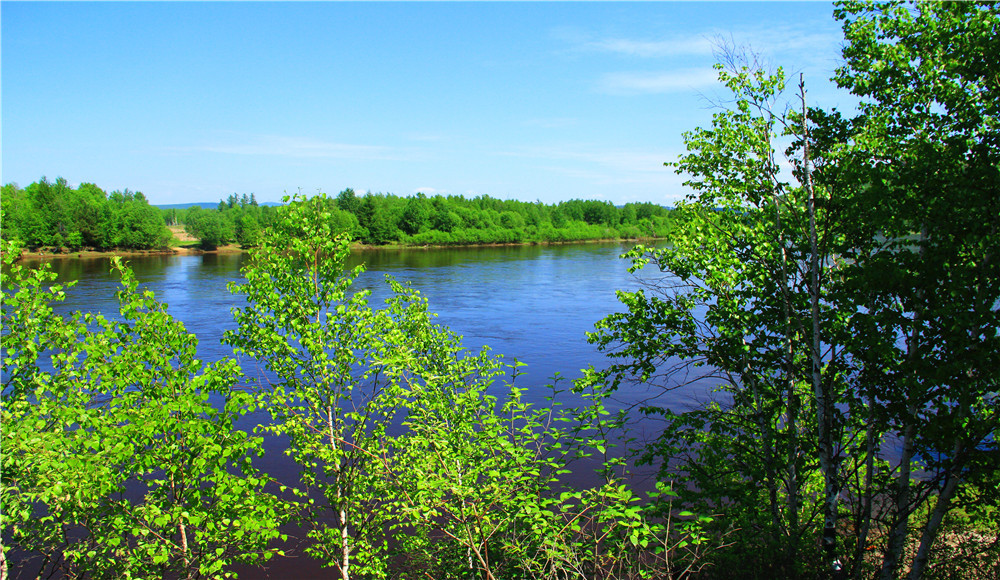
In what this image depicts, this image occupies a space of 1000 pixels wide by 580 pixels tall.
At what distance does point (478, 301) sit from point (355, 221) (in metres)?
74.4

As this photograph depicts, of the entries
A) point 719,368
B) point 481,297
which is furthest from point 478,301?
point 719,368

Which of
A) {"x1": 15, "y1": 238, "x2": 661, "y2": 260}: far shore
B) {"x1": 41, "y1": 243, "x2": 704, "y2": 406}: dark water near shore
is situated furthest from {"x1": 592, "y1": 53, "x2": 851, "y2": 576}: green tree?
{"x1": 15, "y1": 238, "x2": 661, "y2": 260}: far shore

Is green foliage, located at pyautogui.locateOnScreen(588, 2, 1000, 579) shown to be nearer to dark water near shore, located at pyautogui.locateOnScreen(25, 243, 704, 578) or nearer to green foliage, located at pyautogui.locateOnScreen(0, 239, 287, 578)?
dark water near shore, located at pyautogui.locateOnScreen(25, 243, 704, 578)

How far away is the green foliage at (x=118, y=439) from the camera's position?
7250 mm

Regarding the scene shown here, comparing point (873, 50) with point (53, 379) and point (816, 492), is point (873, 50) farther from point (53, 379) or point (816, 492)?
point (53, 379)

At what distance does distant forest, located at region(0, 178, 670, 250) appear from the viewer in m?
93.4

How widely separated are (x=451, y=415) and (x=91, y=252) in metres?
104

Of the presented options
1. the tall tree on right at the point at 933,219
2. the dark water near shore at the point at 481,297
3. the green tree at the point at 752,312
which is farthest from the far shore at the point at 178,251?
the tall tree on right at the point at 933,219

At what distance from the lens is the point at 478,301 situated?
1967 inches

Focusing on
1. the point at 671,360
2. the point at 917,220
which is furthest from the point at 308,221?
the point at 671,360

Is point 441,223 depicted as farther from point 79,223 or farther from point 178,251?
point 79,223

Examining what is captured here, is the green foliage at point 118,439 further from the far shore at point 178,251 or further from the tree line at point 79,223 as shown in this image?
the tree line at point 79,223

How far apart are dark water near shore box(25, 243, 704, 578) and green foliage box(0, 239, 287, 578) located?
4676 millimetres

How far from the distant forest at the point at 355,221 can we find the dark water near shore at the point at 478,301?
7762mm
